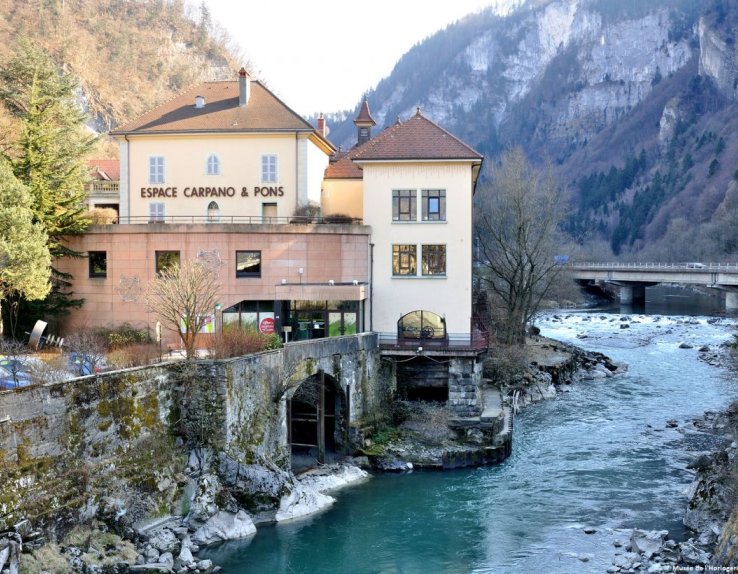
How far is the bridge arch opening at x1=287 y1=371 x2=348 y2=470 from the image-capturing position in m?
32.5

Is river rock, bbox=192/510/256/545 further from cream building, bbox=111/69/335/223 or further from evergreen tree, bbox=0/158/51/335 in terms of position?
cream building, bbox=111/69/335/223

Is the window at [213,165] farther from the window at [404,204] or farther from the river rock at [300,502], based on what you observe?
the river rock at [300,502]

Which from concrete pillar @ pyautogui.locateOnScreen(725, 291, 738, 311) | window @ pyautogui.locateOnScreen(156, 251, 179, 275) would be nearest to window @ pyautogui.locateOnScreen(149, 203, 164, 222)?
window @ pyautogui.locateOnScreen(156, 251, 179, 275)

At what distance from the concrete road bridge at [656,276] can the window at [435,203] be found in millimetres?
44098

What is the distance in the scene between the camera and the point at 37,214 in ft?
116

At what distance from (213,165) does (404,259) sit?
38.1ft

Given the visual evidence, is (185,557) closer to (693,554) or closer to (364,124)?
(693,554)

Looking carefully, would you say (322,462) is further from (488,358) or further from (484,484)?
(488,358)

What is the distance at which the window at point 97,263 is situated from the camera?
37.8 meters

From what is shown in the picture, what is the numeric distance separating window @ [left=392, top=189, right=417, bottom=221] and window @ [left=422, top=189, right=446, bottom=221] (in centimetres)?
53

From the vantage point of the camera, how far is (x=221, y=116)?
4253 cm

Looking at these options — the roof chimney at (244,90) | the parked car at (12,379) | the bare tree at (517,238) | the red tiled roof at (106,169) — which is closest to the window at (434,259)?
the roof chimney at (244,90)

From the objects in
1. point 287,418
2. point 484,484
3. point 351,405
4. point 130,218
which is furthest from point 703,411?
point 130,218

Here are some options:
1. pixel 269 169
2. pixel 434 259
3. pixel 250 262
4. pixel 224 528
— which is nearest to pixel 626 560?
pixel 224 528
